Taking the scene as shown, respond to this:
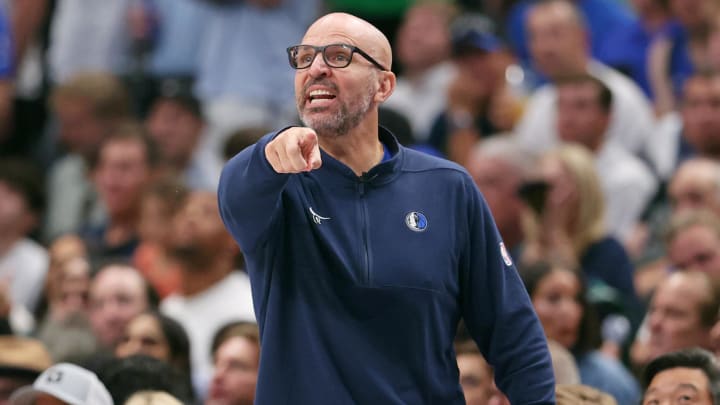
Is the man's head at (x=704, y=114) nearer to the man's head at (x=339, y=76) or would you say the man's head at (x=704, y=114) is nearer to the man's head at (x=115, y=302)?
the man's head at (x=115, y=302)

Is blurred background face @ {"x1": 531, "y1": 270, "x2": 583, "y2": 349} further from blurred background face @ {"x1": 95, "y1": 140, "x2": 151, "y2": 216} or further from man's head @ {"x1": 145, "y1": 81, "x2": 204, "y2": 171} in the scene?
man's head @ {"x1": 145, "y1": 81, "x2": 204, "y2": 171}

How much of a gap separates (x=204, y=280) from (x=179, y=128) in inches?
86.3

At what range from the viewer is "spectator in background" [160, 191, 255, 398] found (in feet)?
25.8

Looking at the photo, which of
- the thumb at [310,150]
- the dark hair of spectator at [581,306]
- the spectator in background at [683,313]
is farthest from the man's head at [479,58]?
the thumb at [310,150]

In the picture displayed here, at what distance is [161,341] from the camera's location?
700 cm

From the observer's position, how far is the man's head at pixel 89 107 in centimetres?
1021

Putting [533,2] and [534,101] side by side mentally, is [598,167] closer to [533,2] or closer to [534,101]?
[534,101]

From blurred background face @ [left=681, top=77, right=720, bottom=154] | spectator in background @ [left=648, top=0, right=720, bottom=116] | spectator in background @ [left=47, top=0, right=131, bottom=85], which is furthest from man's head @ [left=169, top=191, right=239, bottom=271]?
spectator in background @ [left=648, top=0, right=720, bottom=116]

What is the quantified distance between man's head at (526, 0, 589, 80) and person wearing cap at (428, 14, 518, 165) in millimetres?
295

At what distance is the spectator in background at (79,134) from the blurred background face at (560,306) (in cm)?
396

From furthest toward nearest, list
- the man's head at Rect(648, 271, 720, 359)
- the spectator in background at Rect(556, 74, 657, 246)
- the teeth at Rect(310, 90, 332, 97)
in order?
the spectator in background at Rect(556, 74, 657, 246), the man's head at Rect(648, 271, 720, 359), the teeth at Rect(310, 90, 332, 97)

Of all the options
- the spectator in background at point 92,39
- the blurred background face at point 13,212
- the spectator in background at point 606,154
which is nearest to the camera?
the spectator in background at point 606,154

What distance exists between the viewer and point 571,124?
8.91m

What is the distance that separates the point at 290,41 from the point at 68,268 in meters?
2.83
